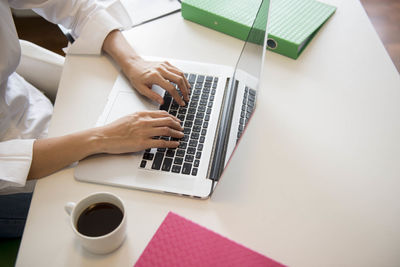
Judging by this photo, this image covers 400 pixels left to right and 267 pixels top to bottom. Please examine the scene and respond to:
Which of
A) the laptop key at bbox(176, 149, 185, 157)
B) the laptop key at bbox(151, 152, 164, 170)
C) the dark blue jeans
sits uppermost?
the laptop key at bbox(176, 149, 185, 157)

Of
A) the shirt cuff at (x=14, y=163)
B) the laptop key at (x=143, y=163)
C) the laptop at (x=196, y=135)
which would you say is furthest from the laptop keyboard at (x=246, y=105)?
the shirt cuff at (x=14, y=163)

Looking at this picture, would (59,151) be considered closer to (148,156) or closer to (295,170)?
(148,156)

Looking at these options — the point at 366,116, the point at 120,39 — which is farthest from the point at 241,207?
the point at 120,39

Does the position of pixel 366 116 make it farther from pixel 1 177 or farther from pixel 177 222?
pixel 1 177

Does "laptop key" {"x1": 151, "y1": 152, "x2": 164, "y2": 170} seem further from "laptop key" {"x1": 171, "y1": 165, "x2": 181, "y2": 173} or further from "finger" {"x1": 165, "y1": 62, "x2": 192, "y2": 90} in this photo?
"finger" {"x1": 165, "y1": 62, "x2": 192, "y2": 90}

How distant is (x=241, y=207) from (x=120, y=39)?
595mm

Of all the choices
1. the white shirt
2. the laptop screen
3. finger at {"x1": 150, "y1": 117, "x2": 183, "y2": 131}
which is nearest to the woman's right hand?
finger at {"x1": 150, "y1": 117, "x2": 183, "y2": 131}

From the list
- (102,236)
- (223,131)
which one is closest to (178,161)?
(223,131)

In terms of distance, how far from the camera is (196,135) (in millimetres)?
741

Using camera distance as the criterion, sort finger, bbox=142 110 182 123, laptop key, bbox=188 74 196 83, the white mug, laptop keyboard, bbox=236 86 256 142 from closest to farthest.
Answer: the white mug
laptop keyboard, bbox=236 86 256 142
finger, bbox=142 110 182 123
laptop key, bbox=188 74 196 83

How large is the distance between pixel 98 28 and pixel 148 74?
25 cm

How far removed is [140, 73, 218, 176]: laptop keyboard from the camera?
0.69 m

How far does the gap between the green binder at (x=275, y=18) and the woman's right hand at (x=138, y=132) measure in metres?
0.37

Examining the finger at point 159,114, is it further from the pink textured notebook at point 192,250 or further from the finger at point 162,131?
the pink textured notebook at point 192,250
